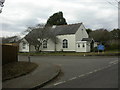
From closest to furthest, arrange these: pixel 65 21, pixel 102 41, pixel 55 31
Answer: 1. pixel 55 31
2. pixel 102 41
3. pixel 65 21

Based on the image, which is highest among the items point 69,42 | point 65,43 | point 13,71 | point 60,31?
point 60,31

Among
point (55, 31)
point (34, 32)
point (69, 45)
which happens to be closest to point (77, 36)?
point (69, 45)

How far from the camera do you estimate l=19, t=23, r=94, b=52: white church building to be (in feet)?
148

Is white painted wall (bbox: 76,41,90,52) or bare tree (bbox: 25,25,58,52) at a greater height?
bare tree (bbox: 25,25,58,52)

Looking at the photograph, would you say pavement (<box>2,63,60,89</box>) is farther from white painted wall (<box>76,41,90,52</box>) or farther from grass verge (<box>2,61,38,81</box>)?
white painted wall (<box>76,41,90,52</box>)

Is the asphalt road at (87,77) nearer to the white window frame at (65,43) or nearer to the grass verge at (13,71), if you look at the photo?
the grass verge at (13,71)

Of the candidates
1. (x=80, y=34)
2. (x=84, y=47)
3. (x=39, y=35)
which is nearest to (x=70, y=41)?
(x=80, y=34)

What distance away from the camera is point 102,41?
185 ft

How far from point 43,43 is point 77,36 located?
9.63 m

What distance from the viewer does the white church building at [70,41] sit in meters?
45.2

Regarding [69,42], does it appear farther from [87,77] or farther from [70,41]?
[87,77]

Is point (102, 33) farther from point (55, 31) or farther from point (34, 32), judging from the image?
point (34, 32)

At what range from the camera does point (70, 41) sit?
45938mm

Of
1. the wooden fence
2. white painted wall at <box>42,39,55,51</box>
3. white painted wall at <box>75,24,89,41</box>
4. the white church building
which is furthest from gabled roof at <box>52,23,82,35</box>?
the wooden fence
